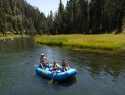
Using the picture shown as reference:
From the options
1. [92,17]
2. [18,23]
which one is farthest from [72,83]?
[18,23]

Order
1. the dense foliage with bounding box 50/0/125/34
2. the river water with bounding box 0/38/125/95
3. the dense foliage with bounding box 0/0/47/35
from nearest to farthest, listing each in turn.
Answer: the river water with bounding box 0/38/125/95 < the dense foliage with bounding box 50/0/125/34 < the dense foliage with bounding box 0/0/47/35

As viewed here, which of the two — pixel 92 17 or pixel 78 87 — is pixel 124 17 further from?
pixel 78 87


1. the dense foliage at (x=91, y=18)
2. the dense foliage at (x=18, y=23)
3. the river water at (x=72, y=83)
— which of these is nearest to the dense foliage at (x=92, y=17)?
the dense foliage at (x=91, y=18)

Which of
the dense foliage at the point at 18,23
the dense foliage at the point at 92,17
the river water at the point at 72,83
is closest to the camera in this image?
the river water at the point at 72,83

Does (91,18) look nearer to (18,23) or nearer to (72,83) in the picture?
(72,83)

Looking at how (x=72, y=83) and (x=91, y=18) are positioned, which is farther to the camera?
(x=91, y=18)

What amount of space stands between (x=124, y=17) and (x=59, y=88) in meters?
53.1

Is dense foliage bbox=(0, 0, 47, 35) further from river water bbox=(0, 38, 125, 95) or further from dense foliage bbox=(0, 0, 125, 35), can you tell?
river water bbox=(0, 38, 125, 95)

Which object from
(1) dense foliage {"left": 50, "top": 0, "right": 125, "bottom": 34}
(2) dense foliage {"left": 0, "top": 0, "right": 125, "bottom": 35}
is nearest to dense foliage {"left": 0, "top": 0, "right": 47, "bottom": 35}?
(2) dense foliage {"left": 0, "top": 0, "right": 125, "bottom": 35}

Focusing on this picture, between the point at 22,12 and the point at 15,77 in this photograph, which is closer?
the point at 15,77

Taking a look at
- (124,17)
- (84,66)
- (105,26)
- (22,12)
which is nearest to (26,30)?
Result: (22,12)

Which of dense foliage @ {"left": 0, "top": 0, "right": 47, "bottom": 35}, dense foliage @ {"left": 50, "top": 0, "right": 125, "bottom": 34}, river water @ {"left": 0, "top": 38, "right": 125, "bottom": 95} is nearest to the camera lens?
river water @ {"left": 0, "top": 38, "right": 125, "bottom": 95}

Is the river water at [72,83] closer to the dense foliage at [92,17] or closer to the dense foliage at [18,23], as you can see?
the dense foliage at [92,17]

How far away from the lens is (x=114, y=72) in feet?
55.4
